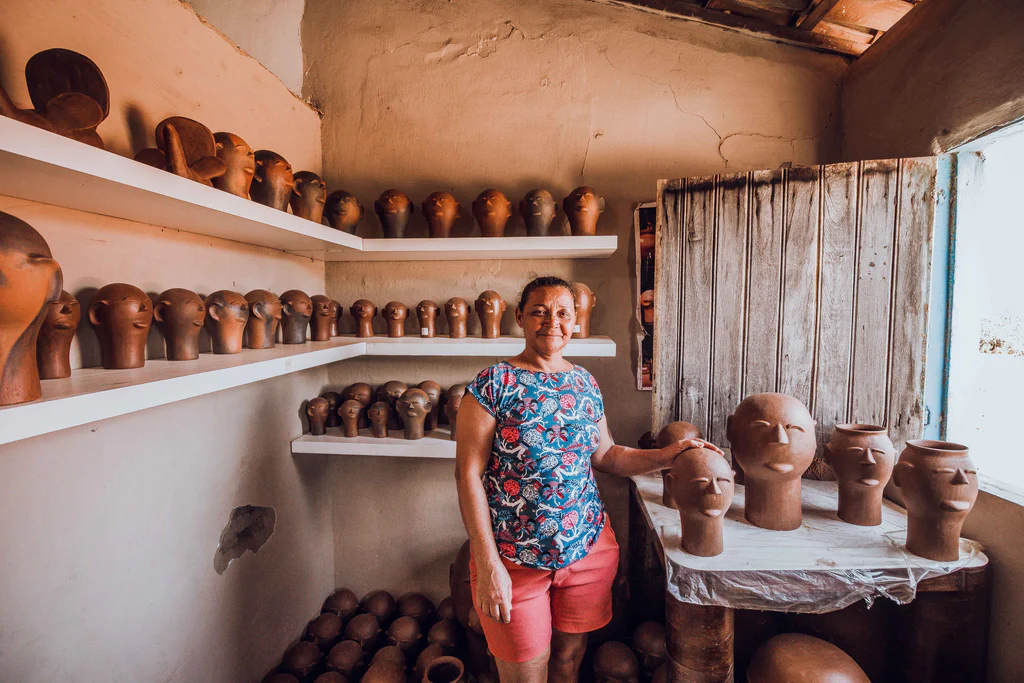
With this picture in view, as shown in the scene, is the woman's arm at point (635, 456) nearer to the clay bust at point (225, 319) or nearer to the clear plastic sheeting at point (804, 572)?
the clear plastic sheeting at point (804, 572)

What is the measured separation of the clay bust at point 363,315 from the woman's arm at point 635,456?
144 cm

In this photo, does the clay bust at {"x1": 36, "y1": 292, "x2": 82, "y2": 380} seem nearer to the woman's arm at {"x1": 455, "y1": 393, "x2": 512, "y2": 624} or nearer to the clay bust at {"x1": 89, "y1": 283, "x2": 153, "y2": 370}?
the clay bust at {"x1": 89, "y1": 283, "x2": 153, "y2": 370}

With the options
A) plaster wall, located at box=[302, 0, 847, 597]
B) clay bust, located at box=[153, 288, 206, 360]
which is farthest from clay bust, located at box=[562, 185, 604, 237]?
clay bust, located at box=[153, 288, 206, 360]

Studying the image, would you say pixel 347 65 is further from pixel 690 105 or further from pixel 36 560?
pixel 36 560

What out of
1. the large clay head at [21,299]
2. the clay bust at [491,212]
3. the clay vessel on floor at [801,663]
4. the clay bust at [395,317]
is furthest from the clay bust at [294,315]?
the clay vessel on floor at [801,663]

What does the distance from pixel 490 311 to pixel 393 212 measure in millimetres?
738

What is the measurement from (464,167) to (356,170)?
67 centimetres

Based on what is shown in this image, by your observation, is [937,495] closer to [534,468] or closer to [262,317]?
[534,468]

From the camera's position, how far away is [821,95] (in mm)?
2430

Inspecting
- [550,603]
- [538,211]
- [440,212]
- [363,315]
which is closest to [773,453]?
[550,603]

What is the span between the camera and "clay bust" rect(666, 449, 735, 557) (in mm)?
1420

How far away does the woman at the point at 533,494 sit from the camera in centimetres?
148

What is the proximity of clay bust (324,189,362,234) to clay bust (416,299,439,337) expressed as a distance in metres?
0.57

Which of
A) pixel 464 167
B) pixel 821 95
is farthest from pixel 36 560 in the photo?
pixel 821 95
